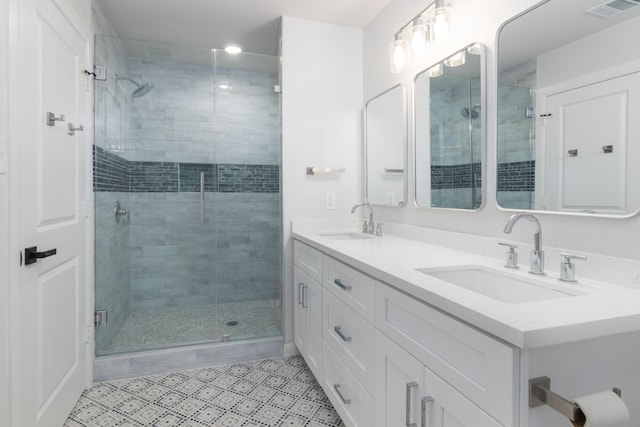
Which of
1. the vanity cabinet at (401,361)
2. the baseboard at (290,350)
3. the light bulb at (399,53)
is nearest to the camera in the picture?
the vanity cabinet at (401,361)

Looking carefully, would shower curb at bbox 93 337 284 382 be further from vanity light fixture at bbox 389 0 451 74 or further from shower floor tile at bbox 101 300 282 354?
vanity light fixture at bbox 389 0 451 74

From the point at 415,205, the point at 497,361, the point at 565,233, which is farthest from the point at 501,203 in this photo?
the point at 497,361

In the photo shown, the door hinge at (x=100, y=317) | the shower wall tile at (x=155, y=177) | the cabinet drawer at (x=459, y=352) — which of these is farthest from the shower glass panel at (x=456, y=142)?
the door hinge at (x=100, y=317)

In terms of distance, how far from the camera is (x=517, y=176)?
140cm

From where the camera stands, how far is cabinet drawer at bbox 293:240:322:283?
6.31 feet

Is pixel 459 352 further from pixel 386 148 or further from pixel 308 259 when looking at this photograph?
pixel 386 148

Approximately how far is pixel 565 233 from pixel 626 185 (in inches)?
9.4

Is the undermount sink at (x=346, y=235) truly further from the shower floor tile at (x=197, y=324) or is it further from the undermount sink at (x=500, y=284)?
the undermount sink at (x=500, y=284)

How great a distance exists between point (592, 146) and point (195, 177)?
2.47 meters

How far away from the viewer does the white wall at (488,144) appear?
43.7 inches

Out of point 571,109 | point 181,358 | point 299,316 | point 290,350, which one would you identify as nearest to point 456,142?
point 571,109

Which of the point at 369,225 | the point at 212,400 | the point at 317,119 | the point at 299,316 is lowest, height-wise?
the point at 212,400

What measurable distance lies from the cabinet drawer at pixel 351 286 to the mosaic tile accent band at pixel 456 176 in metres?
0.70

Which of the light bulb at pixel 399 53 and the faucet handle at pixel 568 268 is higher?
the light bulb at pixel 399 53
